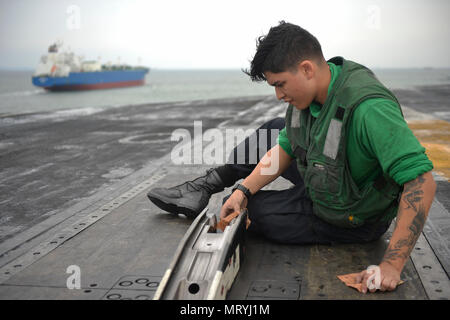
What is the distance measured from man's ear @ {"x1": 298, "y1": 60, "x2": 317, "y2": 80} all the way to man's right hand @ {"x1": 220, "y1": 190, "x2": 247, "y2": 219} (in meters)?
0.94

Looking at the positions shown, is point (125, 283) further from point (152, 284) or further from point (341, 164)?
point (341, 164)

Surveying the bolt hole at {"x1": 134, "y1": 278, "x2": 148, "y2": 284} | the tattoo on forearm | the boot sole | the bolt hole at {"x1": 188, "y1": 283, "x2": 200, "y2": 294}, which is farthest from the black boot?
the tattoo on forearm

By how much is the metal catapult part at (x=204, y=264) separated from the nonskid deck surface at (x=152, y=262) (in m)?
0.18

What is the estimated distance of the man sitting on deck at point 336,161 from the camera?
2.06 metres

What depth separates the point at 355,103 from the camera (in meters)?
2.20

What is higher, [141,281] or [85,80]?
[85,80]

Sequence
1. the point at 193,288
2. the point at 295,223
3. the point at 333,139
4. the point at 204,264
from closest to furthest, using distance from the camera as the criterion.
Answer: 1. the point at 193,288
2. the point at 204,264
3. the point at 333,139
4. the point at 295,223

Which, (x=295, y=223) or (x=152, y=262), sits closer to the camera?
(x=152, y=262)

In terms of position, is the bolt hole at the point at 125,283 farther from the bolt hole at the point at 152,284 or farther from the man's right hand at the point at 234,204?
the man's right hand at the point at 234,204

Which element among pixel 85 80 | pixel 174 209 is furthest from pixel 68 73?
A: pixel 174 209

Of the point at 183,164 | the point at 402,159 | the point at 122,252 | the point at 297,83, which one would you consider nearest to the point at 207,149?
the point at 183,164

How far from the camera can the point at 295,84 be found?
2363 millimetres

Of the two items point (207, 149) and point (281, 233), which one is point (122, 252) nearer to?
point (281, 233)

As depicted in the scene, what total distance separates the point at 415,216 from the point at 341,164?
0.46 meters
